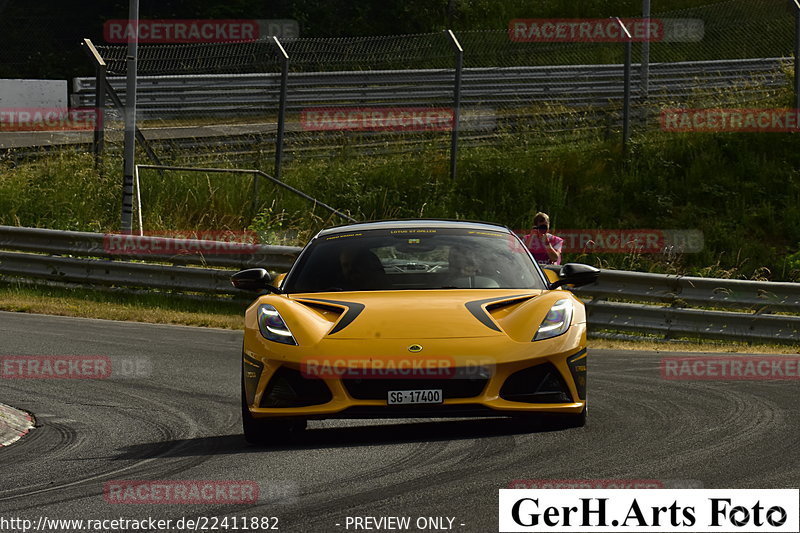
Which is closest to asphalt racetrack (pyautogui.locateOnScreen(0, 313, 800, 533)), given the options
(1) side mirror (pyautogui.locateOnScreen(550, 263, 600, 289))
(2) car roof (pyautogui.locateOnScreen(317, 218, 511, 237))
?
(1) side mirror (pyautogui.locateOnScreen(550, 263, 600, 289))

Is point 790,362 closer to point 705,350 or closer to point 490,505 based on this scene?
point 705,350

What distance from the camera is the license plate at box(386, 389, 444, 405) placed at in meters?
8.22

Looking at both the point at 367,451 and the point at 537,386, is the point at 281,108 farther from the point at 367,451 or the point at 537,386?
the point at 367,451

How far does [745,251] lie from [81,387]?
11.8m

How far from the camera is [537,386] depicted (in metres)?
8.39

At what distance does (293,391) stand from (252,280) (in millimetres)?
1230

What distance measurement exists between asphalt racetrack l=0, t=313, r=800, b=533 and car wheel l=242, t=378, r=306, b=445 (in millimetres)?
92

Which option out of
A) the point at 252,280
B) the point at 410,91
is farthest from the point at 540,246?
the point at 410,91

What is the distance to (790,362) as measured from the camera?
13484mm

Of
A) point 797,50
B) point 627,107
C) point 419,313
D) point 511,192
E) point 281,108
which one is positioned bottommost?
point 419,313

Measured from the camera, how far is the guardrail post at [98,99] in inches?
901

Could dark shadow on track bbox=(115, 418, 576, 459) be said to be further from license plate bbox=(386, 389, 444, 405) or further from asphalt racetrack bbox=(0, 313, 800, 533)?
license plate bbox=(386, 389, 444, 405)

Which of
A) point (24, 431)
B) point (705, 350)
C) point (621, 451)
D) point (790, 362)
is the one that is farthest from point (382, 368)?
point (705, 350)

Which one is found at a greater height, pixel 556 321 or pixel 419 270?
pixel 419 270
